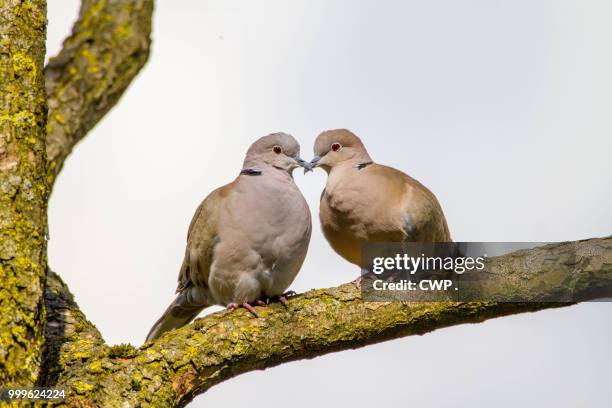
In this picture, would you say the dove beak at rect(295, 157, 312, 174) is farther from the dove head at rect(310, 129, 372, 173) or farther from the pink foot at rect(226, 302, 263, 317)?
the pink foot at rect(226, 302, 263, 317)

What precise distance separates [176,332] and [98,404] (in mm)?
607

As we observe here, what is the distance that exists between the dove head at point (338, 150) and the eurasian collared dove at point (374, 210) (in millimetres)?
112

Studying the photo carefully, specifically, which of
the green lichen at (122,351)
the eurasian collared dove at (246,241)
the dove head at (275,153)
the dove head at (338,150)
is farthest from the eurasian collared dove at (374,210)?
the green lichen at (122,351)

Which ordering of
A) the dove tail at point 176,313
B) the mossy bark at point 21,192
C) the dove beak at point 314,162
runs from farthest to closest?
the dove beak at point 314,162
the dove tail at point 176,313
the mossy bark at point 21,192

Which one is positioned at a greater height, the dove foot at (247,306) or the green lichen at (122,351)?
the dove foot at (247,306)

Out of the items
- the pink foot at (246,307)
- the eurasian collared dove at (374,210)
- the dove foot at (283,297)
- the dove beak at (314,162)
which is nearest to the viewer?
the pink foot at (246,307)

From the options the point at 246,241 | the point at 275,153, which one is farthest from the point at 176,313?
the point at 275,153

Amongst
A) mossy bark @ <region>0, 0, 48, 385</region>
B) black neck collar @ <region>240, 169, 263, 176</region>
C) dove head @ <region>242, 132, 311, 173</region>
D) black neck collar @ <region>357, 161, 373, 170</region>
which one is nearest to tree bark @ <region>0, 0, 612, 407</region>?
mossy bark @ <region>0, 0, 48, 385</region>

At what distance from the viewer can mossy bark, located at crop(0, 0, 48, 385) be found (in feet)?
10.9

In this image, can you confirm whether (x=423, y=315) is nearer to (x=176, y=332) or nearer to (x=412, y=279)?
(x=412, y=279)

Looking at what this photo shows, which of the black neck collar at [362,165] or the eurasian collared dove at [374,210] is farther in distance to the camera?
the black neck collar at [362,165]

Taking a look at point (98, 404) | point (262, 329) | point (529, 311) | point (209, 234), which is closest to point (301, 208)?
point (209, 234)

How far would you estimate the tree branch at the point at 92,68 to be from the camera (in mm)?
3900

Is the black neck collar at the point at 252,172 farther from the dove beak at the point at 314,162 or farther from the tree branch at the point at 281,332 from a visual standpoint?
the tree branch at the point at 281,332
